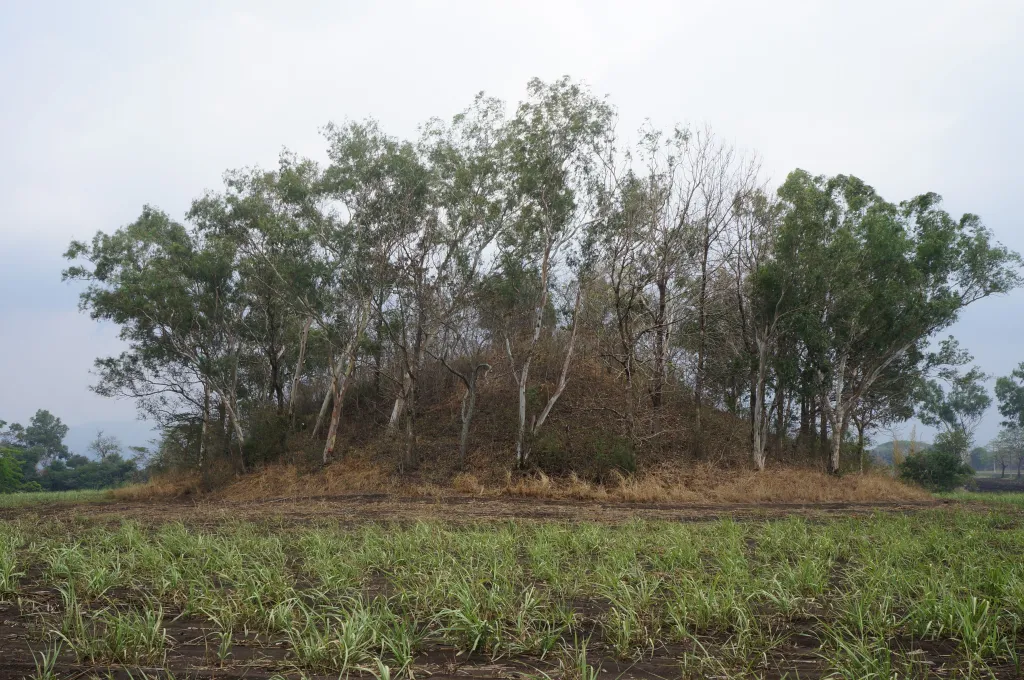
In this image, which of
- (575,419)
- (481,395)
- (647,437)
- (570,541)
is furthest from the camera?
(481,395)

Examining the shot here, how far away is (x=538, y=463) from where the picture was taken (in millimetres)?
21219

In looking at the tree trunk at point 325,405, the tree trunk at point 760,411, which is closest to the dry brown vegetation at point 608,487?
the tree trunk at point 760,411

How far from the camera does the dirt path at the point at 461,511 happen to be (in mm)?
12898

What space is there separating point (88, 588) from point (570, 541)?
5.42 metres

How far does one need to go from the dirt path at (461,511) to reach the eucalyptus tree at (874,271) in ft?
22.1

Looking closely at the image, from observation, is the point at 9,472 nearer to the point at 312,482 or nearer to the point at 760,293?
the point at 312,482

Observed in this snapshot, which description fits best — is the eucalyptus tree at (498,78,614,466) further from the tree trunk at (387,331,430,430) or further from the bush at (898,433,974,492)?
the bush at (898,433,974,492)

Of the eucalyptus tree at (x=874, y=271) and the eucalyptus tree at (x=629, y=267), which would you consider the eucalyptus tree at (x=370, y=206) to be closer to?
the eucalyptus tree at (x=629, y=267)

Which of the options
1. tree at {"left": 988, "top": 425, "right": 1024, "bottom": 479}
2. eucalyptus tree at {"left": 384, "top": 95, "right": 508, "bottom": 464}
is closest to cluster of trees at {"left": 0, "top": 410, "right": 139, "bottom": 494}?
eucalyptus tree at {"left": 384, "top": 95, "right": 508, "bottom": 464}

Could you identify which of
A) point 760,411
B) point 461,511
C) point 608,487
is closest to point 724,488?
point 608,487

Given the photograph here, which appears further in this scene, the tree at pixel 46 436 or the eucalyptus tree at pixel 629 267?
the tree at pixel 46 436

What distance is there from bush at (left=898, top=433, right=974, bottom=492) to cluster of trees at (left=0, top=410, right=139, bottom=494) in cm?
4135

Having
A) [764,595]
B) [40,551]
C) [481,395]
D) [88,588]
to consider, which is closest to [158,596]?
[88,588]

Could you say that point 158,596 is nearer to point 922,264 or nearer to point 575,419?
point 575,419
